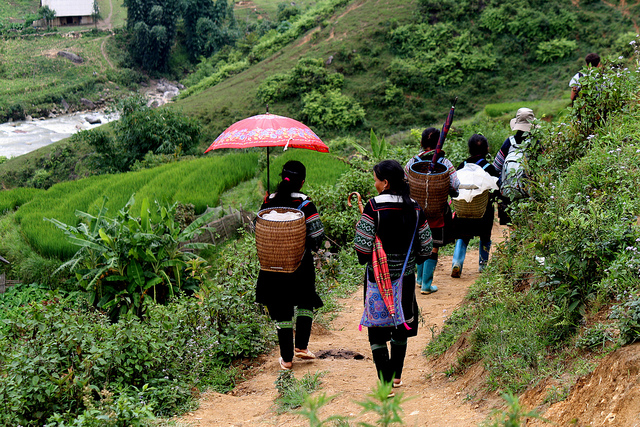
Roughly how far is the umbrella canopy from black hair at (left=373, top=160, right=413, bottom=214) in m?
1.06

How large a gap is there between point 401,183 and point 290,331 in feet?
4.74

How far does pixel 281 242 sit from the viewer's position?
3695mm

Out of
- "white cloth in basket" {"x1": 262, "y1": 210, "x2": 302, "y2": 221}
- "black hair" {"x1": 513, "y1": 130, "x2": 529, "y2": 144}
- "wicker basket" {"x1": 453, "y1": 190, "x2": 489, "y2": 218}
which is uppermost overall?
"black hair" {"x1": 513, "y1": 130, "x2": 529, "y2": 144}

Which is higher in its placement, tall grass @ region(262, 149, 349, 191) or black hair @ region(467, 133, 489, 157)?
black hair @ region(467, 133, 489, 157)

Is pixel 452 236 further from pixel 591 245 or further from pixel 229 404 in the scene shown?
pixel 229 404

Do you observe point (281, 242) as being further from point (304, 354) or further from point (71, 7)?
point (71, 7)

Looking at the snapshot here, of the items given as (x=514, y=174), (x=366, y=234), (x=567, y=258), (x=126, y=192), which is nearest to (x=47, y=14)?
(x=126, y=192)

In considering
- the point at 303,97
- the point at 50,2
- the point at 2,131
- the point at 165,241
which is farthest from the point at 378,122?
the point at 50,2

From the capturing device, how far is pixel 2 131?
108 feet

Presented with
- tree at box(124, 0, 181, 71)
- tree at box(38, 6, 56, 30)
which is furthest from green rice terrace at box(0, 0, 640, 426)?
tree at box(38, 6, 56, 30)

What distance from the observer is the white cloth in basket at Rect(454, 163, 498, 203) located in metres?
5.13

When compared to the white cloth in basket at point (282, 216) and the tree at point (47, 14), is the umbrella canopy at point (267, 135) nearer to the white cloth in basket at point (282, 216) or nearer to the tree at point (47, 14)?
the white cloth in basket at point (282, 216)

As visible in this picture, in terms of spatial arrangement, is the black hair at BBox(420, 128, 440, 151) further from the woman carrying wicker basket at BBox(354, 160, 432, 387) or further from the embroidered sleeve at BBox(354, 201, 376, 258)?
the embroidered sleeve at BBox(354, 201, 376, 258)

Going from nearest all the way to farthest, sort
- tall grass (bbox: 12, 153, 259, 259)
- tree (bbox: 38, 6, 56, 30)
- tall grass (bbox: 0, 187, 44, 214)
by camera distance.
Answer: tall grass (bbox: 12, 153, 259, 259) → tall grass (bbox: 0, 187, 44, 214) → tree (bbox: 38, 6, 56, 30)
